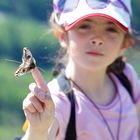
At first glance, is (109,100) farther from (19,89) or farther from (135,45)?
(19,89)

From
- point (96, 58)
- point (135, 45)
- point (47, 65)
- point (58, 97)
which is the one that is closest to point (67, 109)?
point (58, 97)

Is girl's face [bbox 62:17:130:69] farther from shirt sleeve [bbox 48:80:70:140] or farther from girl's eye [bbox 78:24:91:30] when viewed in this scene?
shirt sleeve [bbox 48:80:70:140]

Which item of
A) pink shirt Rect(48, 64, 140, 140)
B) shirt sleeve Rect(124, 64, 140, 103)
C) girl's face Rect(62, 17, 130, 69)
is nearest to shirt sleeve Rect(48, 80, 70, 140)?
pink shirt Rect(48, 64, 140, 140)

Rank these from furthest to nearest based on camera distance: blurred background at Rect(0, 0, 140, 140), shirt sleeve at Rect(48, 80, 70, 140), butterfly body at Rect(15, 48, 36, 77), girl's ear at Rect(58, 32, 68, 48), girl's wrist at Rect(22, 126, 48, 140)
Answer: blurred background at Rect(0, 0, 140, 140) < girl's ear at Rect(58, 32, 68, 48) < shirt sleeve at Rect(48, 80, 70, 140) < girl's wrist at Rect(22, 126, 48, 140) < butterfly body at Rect(15, 48, 36, 77)

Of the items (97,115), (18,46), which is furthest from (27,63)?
(18,46)

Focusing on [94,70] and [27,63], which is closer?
[27,63]

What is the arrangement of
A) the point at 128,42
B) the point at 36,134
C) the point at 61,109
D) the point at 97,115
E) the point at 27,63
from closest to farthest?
the point at 27,63, the point at 36,134, the point at 61,109, the point at 97,115, the point at 128,42

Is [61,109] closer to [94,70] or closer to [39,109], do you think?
[94,70]
